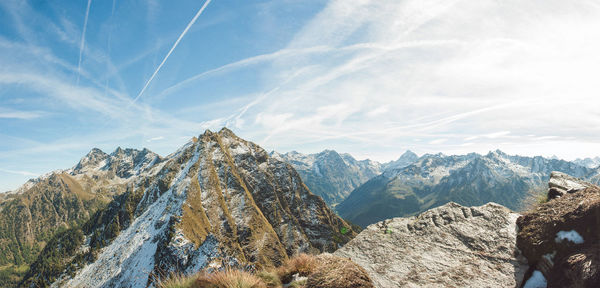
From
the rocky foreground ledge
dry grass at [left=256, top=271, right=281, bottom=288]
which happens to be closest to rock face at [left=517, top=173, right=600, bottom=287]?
the rocky foreground ledge

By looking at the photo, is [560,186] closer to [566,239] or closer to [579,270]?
[566,239]

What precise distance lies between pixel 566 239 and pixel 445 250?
3572mm

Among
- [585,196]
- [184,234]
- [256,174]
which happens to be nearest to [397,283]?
[585,196]

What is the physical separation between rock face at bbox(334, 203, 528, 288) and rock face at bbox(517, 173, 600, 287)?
845 mm

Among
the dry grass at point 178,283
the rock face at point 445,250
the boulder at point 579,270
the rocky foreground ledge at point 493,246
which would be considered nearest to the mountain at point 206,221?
the rock face at point 445,250

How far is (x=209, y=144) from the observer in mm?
163125

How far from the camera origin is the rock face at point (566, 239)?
15.9ft

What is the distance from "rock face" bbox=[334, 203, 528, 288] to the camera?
718 centimetres

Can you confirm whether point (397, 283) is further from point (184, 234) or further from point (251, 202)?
point (251, 202)

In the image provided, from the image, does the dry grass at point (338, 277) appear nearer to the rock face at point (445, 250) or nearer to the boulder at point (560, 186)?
the rock face at point (445, 250)

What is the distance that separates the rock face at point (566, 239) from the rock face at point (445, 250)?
0.85 metres

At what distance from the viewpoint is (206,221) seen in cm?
11181

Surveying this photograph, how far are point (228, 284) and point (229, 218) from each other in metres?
126

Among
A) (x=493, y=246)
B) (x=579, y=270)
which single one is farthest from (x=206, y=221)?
(x=579, y=270)
